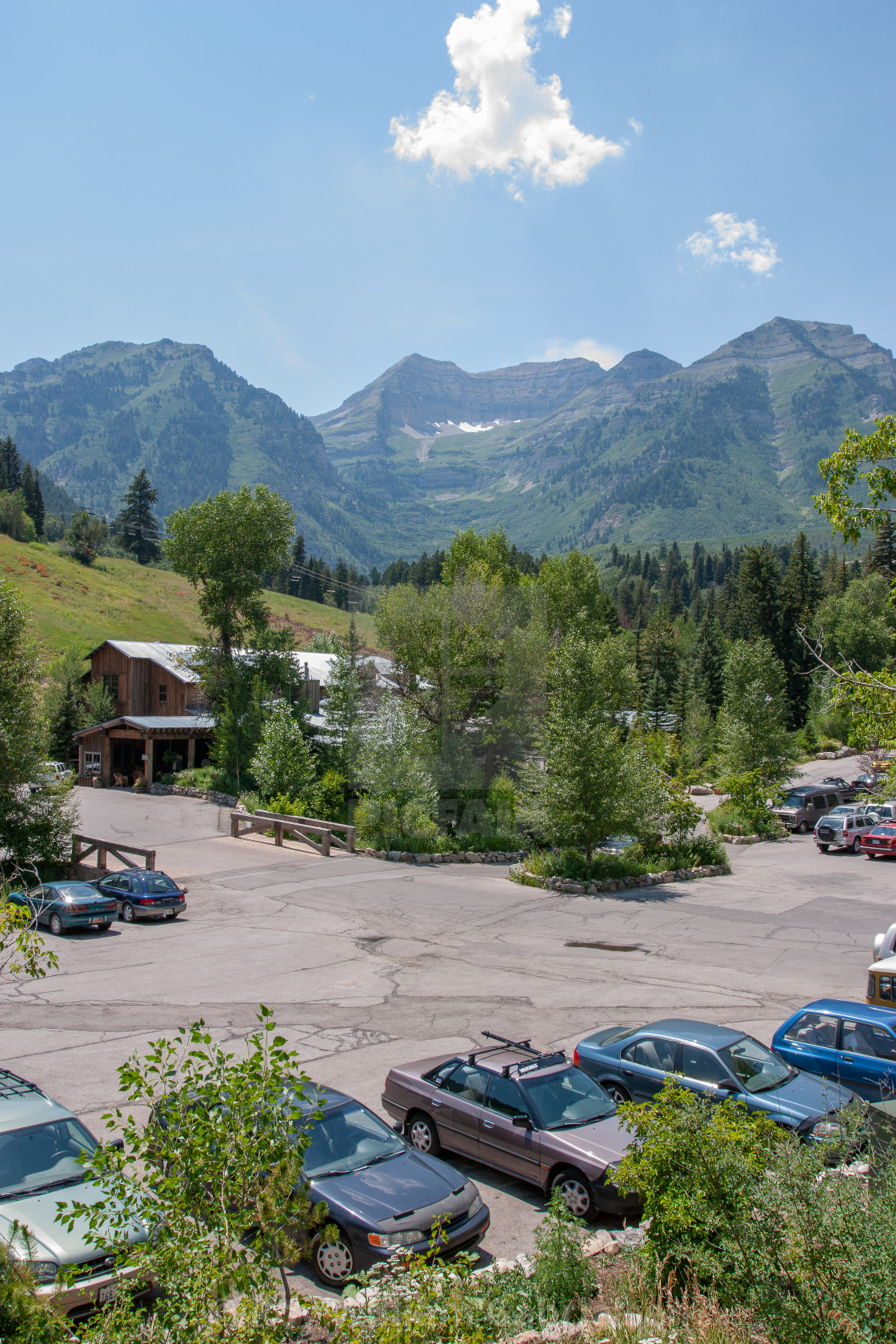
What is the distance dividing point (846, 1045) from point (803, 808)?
33.1m

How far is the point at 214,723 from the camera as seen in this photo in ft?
162

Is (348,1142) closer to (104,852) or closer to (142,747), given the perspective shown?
(104,852)

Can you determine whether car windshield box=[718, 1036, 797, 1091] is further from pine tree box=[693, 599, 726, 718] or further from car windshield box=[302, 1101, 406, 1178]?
pine tree box=[693, 599, 726, 718]

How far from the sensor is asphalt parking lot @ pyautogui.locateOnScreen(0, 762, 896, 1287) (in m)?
11.9

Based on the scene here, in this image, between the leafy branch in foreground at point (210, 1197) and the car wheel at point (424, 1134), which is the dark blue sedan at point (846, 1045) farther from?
the leafy branch in foreground at point (210, 1197)

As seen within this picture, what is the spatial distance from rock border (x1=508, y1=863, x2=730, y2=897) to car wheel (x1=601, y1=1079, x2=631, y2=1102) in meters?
15.6

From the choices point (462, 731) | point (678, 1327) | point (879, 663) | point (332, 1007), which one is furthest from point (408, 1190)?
point (879, 663)

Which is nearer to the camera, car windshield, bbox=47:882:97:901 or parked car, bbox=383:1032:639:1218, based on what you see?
parked car, bbox=383:1032:639:1218

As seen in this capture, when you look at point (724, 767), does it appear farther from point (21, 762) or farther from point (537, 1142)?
point (537, 1142)

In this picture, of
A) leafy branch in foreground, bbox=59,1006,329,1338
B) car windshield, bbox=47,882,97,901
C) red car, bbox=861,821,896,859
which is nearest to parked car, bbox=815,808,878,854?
red car, bbox=861,821,896,859

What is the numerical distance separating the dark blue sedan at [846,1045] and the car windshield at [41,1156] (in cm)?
842

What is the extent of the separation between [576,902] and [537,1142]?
16652 millimetres

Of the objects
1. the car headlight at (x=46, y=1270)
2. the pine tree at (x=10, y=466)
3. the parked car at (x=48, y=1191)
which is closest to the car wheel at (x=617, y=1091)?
the parked car at (x=48, y=1191)

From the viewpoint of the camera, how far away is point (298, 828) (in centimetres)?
3203
